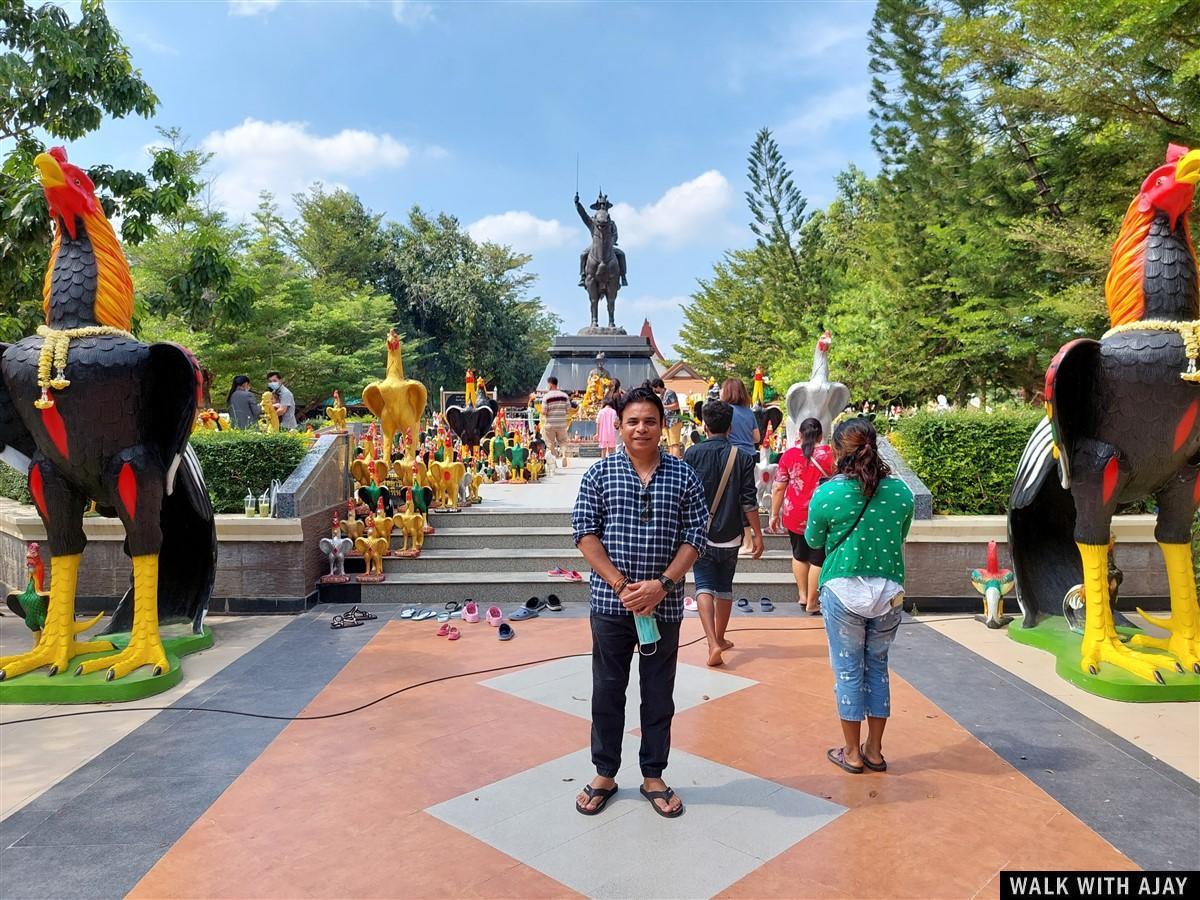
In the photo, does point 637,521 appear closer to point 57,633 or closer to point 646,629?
point 646,629

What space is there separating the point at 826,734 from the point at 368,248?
38.1 metres

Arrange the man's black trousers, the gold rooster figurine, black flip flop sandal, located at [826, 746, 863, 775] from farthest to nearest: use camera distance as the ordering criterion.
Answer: the gold rooster figurine → black flip flop sandal, located at [826, 746, 863, 775] → the man's black trousers

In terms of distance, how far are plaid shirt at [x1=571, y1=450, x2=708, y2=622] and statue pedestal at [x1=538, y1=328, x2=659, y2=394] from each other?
1843cm

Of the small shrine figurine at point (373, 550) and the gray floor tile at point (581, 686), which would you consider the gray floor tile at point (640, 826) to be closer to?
the gray floor tile at point (581, 686)

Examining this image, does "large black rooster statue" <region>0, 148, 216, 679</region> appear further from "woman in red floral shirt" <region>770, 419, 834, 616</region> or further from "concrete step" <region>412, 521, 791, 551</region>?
"woman in red floral shirt" <region>770, 419, 834, 616</region>

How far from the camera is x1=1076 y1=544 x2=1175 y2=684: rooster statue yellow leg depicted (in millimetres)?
4738

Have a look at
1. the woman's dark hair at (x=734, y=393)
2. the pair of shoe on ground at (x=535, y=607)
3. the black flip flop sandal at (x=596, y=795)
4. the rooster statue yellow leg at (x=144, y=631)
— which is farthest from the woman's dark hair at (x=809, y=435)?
the rooster statue yellow leg at (x=144, y=631)

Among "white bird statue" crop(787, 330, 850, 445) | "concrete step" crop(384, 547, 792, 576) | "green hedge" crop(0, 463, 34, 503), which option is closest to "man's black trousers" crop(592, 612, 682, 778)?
"concrete step" crop(384, 547, 792, 576)

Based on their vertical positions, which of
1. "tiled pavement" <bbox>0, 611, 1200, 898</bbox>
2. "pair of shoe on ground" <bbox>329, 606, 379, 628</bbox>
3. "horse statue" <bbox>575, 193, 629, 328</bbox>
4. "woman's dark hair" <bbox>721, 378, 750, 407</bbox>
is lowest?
"tiled pavement" <bbox>0, 611, 1200, 898</bbox>

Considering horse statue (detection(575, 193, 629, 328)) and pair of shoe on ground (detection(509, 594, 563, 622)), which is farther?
horse statue (detection(575, 193, 629, 328))

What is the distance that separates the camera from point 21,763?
3820 millimetres

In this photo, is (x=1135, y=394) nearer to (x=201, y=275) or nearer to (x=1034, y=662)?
(x=1034, y=662)

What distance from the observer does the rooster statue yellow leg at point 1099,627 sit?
187 inches

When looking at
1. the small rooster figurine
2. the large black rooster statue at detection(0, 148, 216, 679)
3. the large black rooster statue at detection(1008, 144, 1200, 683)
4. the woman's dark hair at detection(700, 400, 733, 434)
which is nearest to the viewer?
the large black rooster statue at detection(1008, 144, 1200, 683)
